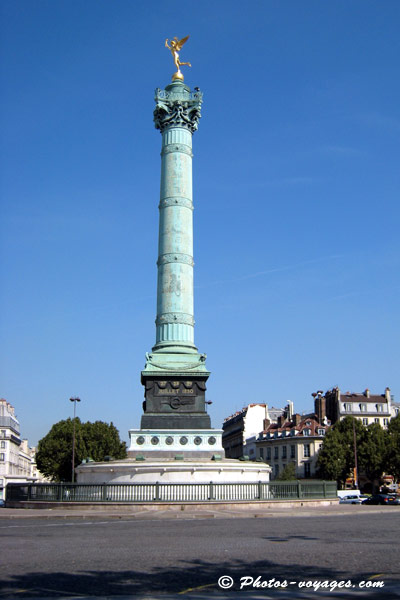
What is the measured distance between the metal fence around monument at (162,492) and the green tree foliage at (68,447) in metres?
41.2

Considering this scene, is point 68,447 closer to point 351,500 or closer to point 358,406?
point 351,500

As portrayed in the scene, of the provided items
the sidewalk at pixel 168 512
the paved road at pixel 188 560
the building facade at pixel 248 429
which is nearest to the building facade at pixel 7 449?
the building facade at pixel 248 429

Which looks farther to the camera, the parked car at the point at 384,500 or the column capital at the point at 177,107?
the parked car at the point at 384,500

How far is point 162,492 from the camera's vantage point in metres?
27.3

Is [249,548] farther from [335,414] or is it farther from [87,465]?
[335,414]

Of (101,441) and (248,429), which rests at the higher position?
(248,429)

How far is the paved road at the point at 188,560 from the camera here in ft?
26.2

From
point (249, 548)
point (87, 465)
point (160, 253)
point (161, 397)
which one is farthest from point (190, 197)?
point (249, 548)

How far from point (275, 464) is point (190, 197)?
57.8 m

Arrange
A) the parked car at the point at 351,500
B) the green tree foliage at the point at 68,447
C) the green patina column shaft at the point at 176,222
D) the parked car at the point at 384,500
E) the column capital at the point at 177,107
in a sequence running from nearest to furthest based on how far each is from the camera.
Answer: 1. the green patina column shaft at the point at 176,222
2. the column capital at the point at 177,107
3. the parked car at the point at 384,500
4. the parked car at the point at 351,500
5. the green tree foliage at the point at 68,447

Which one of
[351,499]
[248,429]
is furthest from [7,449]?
[351,499]

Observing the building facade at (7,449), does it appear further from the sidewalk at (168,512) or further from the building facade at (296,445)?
the sidewalk at (168,512)

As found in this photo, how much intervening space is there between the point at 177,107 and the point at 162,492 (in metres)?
25.2

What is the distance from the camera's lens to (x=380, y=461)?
230 ft
